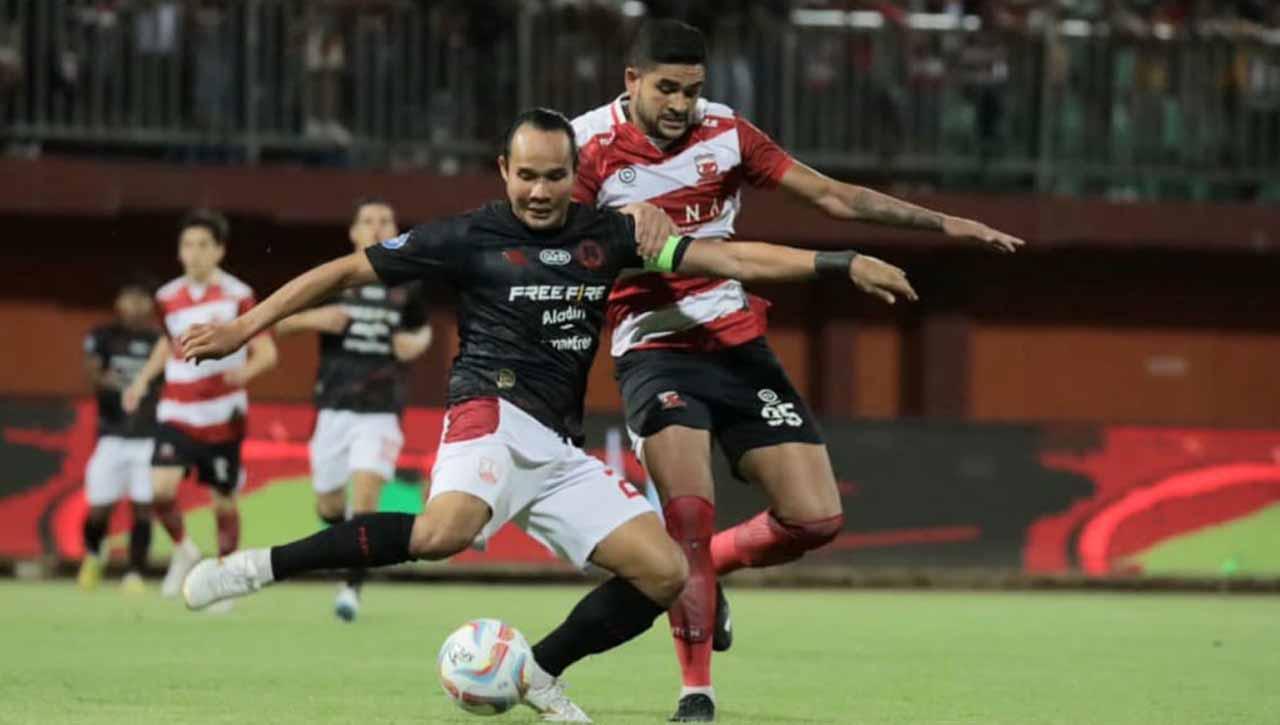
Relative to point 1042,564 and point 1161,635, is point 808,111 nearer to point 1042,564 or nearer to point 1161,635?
point 1042,564

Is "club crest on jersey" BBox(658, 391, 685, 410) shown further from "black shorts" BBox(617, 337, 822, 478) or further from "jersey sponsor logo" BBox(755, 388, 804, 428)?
"jersey sponsor logo" BBox(755, 388, 804, 428)

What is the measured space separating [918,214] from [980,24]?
14084 millimetres

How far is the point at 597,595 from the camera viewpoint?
8156 millimetres

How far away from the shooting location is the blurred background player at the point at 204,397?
15.1 metres

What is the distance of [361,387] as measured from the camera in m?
14.4

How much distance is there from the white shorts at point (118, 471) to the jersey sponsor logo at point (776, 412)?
9021mm

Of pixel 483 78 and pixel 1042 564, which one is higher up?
pixel 483 78

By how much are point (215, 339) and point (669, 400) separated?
6.30 feet

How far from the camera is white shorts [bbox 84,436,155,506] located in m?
17.4

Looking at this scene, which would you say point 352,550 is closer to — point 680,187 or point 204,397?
point 680,187

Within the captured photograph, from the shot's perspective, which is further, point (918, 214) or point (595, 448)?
point (595, 448)

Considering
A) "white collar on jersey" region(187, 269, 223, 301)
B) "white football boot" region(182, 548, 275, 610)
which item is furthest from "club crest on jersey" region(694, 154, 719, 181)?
"white collar on jersey" region(187, 269, 223, 301)

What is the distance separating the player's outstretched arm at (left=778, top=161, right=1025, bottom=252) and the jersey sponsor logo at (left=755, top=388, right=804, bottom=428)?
75 centimetres

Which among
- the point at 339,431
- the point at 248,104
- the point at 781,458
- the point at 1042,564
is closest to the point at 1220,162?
the point at 1042,564
